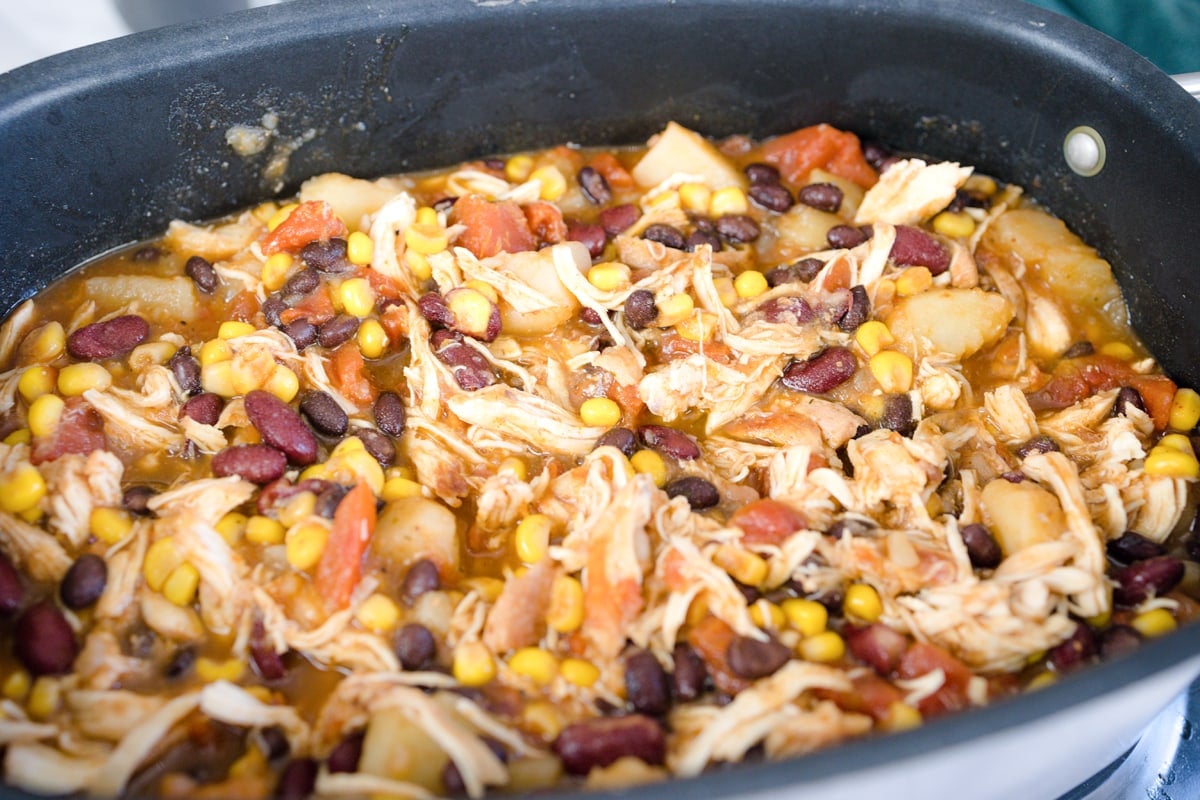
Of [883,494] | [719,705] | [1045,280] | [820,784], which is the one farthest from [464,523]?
[1045,280]

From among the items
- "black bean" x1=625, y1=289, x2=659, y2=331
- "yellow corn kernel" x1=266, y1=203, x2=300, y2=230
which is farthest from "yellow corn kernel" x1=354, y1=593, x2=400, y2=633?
"yellow corn kernel" x1=266, y1=203, x2=300, y2=230

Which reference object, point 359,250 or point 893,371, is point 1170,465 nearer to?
point 893,371

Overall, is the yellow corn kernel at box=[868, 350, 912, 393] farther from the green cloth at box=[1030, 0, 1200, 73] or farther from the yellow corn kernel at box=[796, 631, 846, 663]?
the green cloth at box=[1030, 0, 1200, 73]

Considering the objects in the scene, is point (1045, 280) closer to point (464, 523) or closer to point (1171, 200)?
point (1171, 200)

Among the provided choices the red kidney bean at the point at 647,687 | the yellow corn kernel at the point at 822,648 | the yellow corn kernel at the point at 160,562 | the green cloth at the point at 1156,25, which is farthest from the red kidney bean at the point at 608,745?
the green cloth at the point at 1156,25

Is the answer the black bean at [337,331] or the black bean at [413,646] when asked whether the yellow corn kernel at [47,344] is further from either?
the black bean at [413,646]
